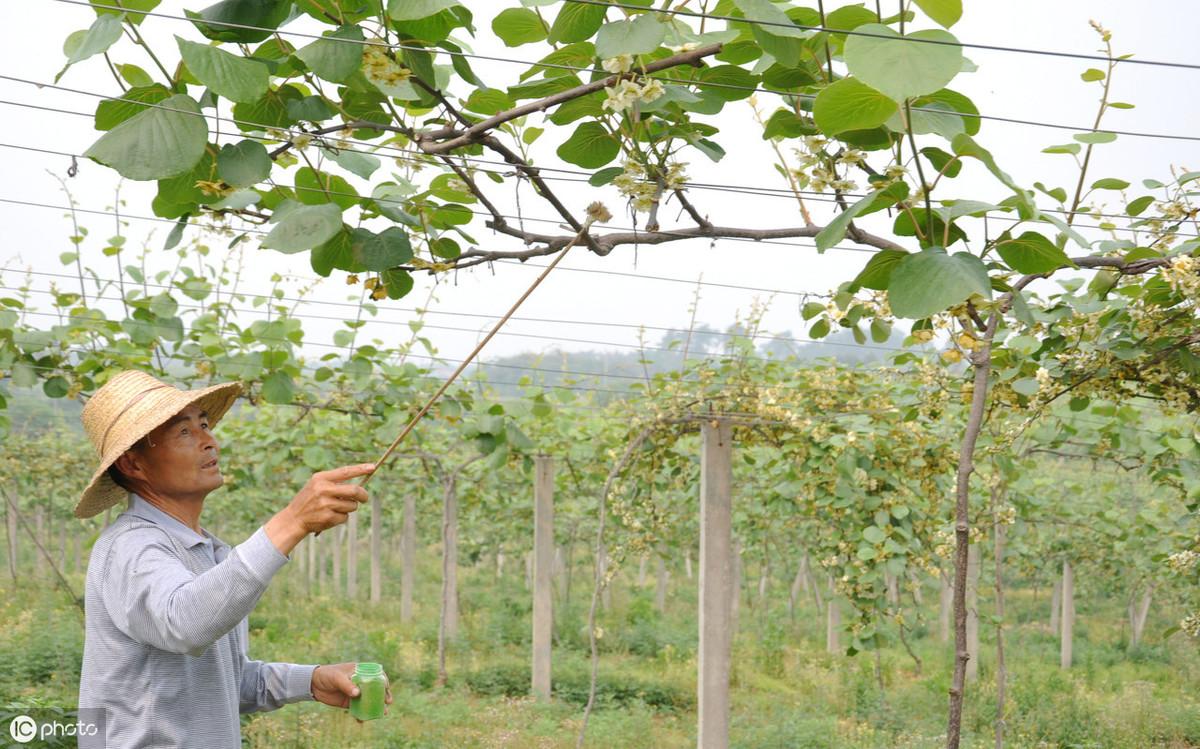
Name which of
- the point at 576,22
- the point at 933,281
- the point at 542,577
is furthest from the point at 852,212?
the point at 542,577

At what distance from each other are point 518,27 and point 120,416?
88 cm

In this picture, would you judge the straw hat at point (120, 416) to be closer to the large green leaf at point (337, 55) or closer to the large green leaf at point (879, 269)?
the large green leaf at point (337, 55)

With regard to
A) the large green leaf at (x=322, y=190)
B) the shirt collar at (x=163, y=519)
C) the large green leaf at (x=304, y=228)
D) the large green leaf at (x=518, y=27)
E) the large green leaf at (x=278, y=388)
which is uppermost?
the large green leaf at (x=518, y=27)

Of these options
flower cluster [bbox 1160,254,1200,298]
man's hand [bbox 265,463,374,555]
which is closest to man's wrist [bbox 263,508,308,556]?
man's hand [bbox 265,463,374,555]

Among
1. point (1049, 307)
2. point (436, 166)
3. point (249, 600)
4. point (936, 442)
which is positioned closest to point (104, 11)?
point (436, 166)

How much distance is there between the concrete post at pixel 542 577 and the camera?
24.5 ft

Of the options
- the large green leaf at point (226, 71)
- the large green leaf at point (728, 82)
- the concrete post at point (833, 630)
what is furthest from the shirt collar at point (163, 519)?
the concrete post at point (833, 630)

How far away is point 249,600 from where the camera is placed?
50.9 inches

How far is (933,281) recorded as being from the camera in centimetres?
123

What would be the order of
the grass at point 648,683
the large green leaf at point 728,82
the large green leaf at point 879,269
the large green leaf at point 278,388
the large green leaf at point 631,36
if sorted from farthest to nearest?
1. the grass at point 648,683
2. the large green leaf at point 278,388
3. the large green leaf at point 728,82
4. the large green leaf at point 879,269
5. the large green leaf at point 631,36

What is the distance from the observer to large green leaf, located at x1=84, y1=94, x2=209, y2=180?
119cm

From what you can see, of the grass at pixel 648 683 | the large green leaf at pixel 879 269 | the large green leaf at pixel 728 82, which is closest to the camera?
the large green leaf at pixel 879 269

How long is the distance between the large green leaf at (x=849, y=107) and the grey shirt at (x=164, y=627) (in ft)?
2.91

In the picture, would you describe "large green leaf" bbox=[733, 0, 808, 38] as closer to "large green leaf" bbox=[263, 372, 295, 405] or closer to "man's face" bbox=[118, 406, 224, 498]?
"man's face" bbox=[118, 406, 224, 498]
